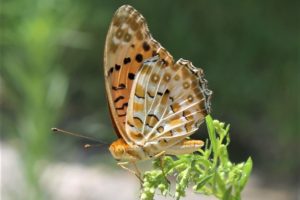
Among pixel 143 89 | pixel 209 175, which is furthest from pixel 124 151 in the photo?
pixel 209 175

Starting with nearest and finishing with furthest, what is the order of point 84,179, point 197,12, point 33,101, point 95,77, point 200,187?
point 200,187
point 33,101
point 84,179
point 197,12
point 95,77

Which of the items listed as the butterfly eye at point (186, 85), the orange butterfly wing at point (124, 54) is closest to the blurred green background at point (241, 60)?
the orange butterfly wing at point (124, 54)

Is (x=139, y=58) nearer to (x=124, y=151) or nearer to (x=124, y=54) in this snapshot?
(x=124, y=54)

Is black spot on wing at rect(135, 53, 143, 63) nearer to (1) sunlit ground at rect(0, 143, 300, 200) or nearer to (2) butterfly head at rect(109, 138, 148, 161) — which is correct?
(2) butterfly head at rect(109, 138, 148, 161)

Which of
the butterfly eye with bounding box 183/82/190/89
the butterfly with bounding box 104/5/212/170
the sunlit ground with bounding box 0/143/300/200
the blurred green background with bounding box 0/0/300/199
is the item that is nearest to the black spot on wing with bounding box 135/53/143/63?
the butterfly with bounding box 104/5/212/170

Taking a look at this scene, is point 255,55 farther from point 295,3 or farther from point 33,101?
point 33,101

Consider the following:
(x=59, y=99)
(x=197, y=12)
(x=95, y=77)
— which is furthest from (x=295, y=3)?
(x=59, y=99)
